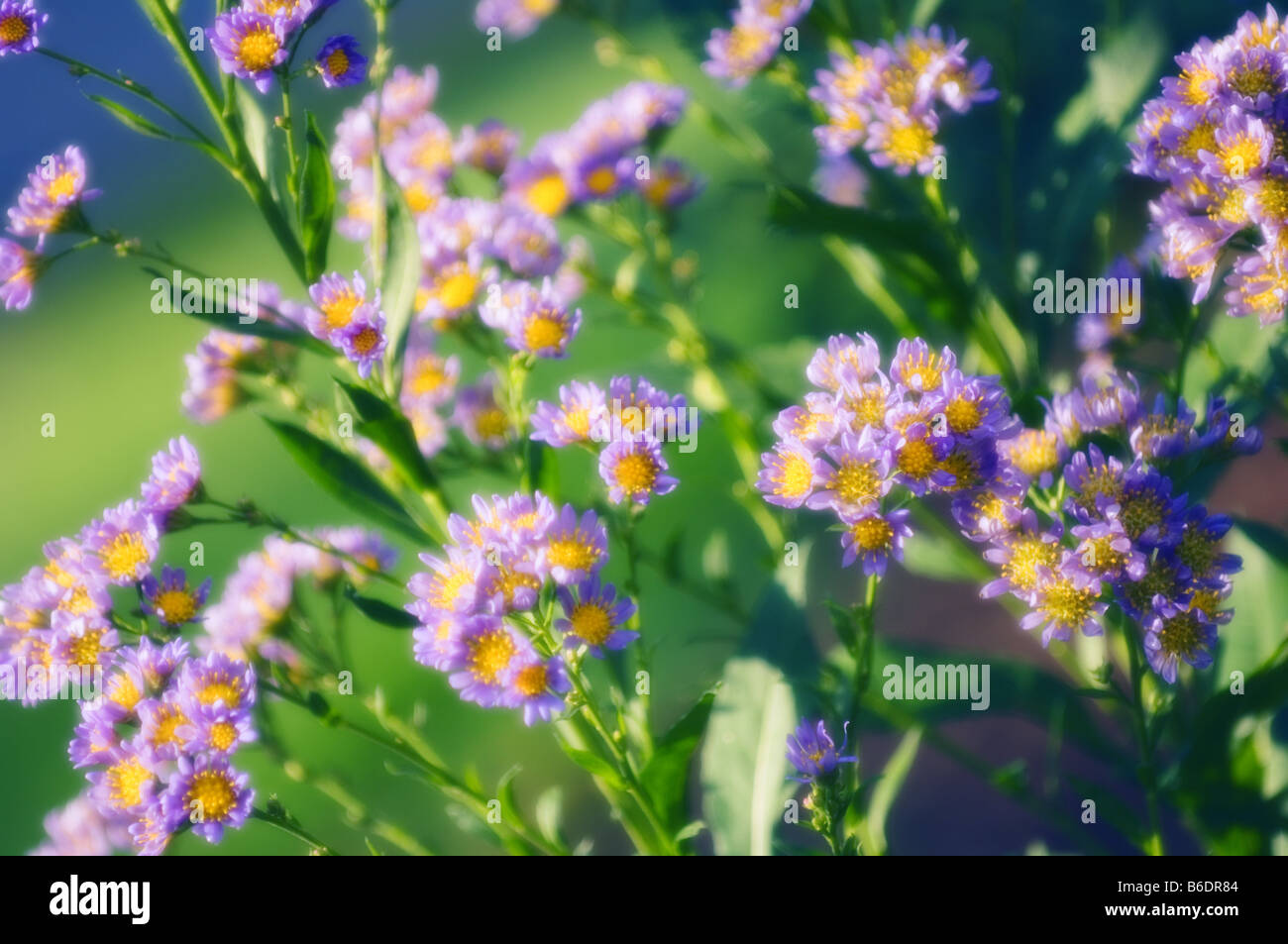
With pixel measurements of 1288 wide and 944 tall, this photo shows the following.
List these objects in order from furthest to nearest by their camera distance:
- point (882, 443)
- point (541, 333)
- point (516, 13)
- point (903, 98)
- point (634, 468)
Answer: point (516, 13) → point (903, 98) → point (541, 333) → point (634, 468) → point (882, 443)

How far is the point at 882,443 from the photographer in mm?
875

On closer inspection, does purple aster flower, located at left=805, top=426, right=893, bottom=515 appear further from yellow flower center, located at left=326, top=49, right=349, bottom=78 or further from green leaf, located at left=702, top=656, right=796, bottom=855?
yellow flower center, located at left=326, top=49, right=349, bottom=78

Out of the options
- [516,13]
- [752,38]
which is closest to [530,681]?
[752,38]

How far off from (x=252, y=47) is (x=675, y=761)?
0.70 meters

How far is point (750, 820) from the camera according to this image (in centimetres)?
119

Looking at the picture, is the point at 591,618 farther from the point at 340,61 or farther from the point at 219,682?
the point at 340,61

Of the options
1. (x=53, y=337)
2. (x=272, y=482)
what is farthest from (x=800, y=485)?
(x=53, y=337)

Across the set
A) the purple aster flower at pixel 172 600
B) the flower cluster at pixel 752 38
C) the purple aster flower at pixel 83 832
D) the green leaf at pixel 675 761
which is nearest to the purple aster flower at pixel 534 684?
the green leaf at pixel 675 761

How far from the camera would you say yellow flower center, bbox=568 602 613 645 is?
36.6 inches

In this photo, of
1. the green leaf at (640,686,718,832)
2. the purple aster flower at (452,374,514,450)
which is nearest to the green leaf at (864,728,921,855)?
the green leaf at (640,686,718,832)

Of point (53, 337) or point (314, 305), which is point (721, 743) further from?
point (53, 337)

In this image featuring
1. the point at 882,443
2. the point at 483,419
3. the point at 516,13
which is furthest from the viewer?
the point at 516,13

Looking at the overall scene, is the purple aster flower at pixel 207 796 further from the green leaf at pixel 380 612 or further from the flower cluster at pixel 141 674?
the green leaf at pixel 380 612
